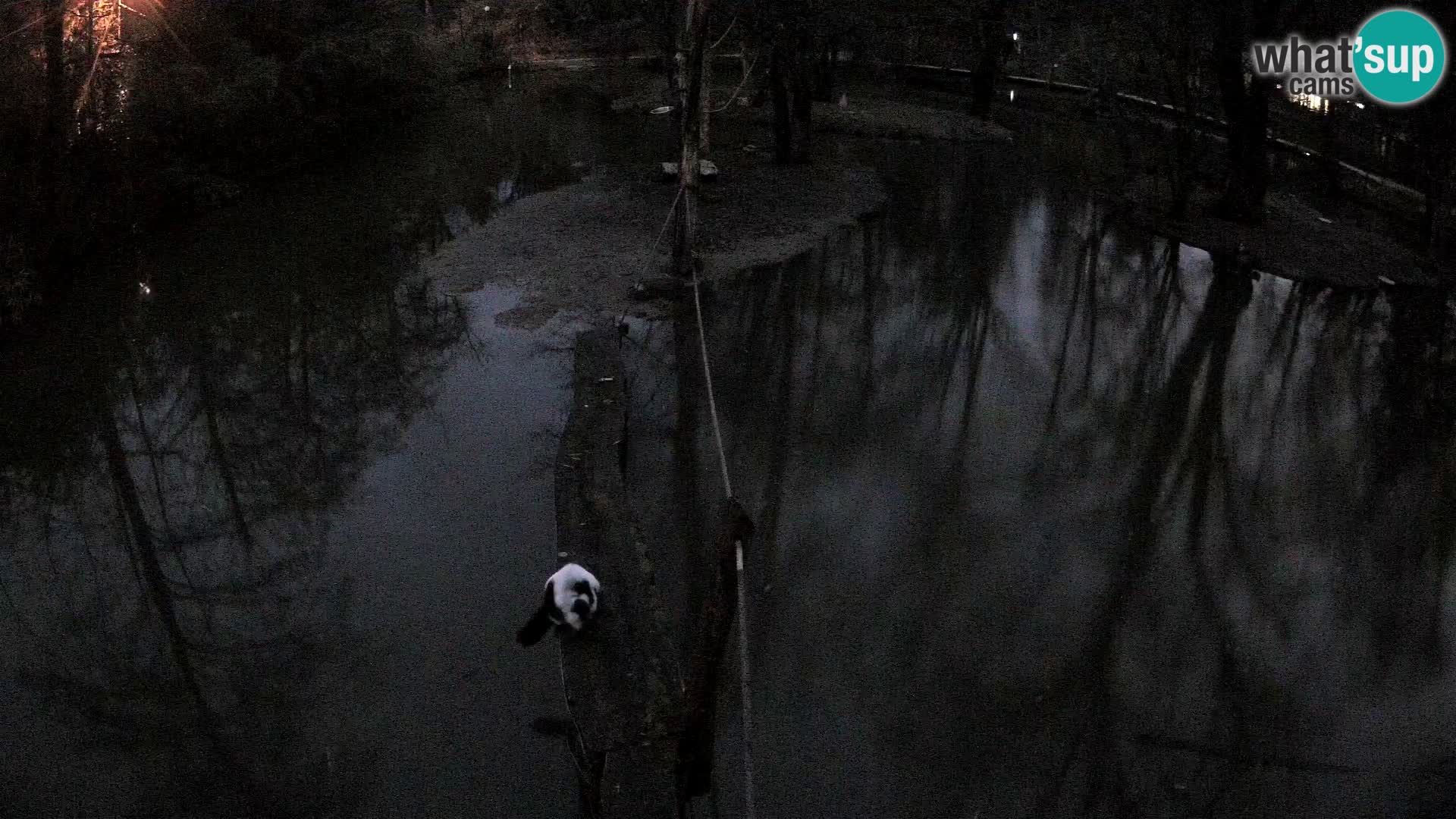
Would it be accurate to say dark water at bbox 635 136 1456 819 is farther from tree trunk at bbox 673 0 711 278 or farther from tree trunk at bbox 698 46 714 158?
tree trunk at bbox 698 46 714 158

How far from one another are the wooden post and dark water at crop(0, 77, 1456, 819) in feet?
1.21

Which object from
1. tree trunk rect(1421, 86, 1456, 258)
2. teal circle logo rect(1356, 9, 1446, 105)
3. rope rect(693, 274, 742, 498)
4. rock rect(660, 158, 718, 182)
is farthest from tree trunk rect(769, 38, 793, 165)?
tree trunk rect(1421, 86, 1456, 258)

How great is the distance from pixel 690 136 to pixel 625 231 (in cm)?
329

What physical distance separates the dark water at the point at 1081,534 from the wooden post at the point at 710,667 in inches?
13.6

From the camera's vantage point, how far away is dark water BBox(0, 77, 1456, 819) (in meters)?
6.23

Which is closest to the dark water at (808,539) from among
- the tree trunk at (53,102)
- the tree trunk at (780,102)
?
the tree trunk at (53,102)

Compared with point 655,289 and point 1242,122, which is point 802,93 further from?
point 655,289

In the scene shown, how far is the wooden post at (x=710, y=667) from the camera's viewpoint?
17.3ft

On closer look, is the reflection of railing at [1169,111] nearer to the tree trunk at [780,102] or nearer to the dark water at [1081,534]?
the dark water at [1081,534]

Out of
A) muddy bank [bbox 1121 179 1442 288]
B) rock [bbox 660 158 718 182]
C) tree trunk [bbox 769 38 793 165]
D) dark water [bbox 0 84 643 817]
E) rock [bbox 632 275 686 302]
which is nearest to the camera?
dark water [bbox 0 84 643 817]

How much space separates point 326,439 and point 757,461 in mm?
4148

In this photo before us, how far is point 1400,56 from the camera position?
17.2 meters

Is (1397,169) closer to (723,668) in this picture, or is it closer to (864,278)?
(864,278)

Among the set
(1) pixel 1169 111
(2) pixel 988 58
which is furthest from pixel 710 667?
(2) pixel 988 58
